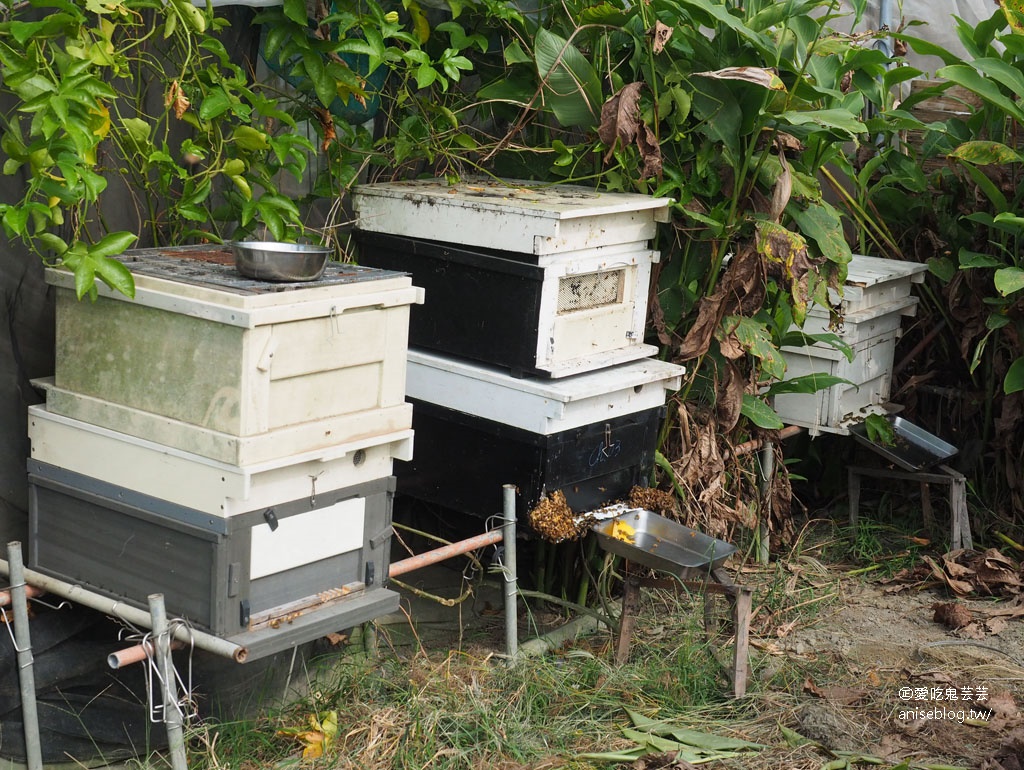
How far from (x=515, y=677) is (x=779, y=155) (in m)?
1.84

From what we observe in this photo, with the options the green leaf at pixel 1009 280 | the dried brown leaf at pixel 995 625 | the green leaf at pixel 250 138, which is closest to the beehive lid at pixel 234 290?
the green leaf at pixel 250 138

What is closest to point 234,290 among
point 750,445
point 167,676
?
point 167,676

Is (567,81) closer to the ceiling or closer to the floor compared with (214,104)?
closer to the ceiling

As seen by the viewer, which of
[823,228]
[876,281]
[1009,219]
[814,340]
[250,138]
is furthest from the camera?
[876,281]

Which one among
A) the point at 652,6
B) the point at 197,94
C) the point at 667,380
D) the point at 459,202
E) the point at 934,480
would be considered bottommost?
the point at 934,480

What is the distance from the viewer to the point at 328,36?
142 inches

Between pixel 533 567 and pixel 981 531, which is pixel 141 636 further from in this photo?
pixel 981 531

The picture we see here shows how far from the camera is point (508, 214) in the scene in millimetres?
3496

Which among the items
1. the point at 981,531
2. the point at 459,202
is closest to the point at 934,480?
the point at 981,531

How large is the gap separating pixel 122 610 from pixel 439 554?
904mm

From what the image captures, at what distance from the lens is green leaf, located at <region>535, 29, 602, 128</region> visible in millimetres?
3809

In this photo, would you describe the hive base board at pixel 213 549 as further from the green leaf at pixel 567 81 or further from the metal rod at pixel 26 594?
the green leaf at pixel 567 81

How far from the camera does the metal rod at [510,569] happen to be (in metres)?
3.58

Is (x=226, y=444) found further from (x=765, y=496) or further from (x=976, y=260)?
(x=976, y=260)
